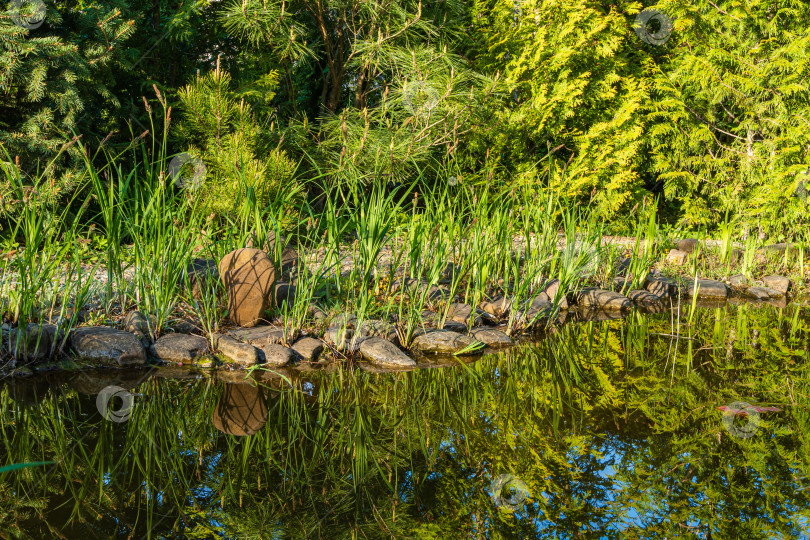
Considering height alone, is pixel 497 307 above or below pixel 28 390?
above

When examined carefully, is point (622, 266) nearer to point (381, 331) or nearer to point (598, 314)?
point (598, 314)

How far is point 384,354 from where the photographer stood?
3373mm

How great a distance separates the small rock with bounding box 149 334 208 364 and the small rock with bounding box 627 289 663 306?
11.3ft

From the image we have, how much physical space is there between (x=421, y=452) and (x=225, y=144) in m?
3.96

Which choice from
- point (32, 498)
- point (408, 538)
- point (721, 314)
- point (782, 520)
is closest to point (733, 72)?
point (721, 314)

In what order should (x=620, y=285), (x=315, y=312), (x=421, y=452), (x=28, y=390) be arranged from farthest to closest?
(x=620, y=285) < (x=315, y=312) < (x=28, y=390) < (x=421, y=452)

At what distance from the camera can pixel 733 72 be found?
7.19 m

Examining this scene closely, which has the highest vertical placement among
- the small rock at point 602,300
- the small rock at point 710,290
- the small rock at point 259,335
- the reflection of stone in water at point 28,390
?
the small rock at point 710,290

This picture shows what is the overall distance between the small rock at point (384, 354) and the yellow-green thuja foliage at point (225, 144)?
6.59ft

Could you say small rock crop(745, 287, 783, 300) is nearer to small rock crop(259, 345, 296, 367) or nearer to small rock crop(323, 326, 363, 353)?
small rock crop(323, 326, 363, 353)

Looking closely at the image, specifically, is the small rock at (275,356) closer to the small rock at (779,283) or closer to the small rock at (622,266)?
the small rock at (622,266)

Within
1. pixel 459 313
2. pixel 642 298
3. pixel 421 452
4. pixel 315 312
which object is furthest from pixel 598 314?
pixel 421 452

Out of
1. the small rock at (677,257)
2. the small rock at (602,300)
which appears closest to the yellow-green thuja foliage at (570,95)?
the small rock at (677,257)

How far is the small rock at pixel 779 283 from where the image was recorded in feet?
18.3
